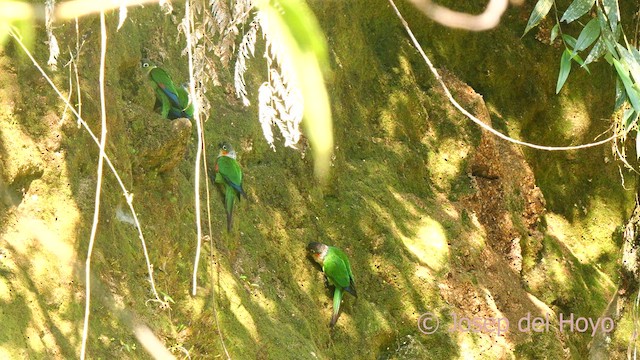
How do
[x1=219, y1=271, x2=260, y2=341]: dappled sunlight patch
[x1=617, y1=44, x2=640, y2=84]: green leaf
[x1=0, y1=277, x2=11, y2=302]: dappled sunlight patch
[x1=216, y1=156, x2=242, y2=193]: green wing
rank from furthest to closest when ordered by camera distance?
[x1=216, y1=156, x2=242, y2=193]: green wing → [x1=219, y1=271, x2=260, y2=341]: dappled sunlight patch → [x1=0, y1=277, x2=11, y2=302]: dappled sunlight patch → [x1=617, y1=44, x2=640, y2=84]: green leaf

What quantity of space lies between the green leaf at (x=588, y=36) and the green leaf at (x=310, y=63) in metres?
1.64

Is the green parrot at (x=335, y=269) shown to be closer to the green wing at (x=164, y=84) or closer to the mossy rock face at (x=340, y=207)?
the mossy rock face at (x=340, y=207)

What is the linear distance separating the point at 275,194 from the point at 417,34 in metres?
2.71

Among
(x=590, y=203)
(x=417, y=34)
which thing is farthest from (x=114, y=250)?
(x=590, y=203)

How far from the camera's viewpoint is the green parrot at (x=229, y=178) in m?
4.30

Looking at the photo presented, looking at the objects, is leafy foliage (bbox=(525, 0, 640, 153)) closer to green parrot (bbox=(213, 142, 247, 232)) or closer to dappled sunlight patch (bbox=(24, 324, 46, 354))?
dappled sunlight patch (bbox=(24, 324, 46, 354))

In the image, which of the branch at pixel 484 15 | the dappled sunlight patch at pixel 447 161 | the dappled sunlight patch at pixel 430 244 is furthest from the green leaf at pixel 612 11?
the branch at pixel 484 15

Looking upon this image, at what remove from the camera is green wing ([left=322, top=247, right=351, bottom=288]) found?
4.75 meters

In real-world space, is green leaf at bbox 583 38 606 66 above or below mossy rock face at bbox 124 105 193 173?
below

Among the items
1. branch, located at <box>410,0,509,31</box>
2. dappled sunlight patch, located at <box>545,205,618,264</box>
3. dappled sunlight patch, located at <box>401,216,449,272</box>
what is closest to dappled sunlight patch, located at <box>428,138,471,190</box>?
dappled sunlight patch, located at <box>401,216,449,272</box>

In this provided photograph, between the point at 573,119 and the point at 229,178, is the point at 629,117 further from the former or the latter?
the point at 573,119

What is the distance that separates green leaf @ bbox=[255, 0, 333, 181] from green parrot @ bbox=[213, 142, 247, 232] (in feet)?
11.7

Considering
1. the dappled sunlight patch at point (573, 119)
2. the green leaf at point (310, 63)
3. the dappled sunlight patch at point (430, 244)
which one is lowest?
the dappled sunlight patch at point (573, 119)

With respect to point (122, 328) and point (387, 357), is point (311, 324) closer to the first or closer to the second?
point (387, 357)
